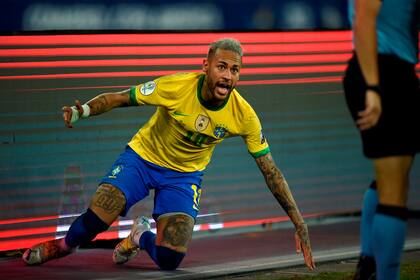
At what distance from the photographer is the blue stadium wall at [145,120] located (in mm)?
8312

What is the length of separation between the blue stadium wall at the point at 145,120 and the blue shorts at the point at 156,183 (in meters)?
1.13

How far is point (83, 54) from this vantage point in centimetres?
856

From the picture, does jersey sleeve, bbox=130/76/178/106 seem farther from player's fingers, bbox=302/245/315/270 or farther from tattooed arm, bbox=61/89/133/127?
player's fingers, bbox=302/245/315/270

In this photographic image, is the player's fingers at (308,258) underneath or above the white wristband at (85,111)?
underneath

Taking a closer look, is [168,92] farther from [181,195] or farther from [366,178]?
[366,178]

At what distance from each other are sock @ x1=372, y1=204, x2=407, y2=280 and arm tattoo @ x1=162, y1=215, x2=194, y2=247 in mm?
2365

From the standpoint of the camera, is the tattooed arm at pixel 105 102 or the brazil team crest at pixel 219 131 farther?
the brazil team crest at pixel 219 131

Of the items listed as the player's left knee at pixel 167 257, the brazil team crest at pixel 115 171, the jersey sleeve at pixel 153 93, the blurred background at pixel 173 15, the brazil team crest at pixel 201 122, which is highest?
the blurred background at pixel 173 15

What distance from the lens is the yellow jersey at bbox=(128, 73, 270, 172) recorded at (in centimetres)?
715

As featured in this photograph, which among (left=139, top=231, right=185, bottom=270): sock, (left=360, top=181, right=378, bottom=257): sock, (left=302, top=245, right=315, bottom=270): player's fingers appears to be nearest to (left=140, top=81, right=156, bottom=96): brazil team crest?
(left=139, top=231, right=185, bottom=270): sock

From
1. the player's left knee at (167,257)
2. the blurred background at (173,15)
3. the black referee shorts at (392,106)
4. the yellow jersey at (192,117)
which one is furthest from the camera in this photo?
the blurred background at (173,15)

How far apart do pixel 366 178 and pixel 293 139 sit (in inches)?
39.6

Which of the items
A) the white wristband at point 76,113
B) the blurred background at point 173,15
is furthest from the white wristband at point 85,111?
the blurred background at point 173,15

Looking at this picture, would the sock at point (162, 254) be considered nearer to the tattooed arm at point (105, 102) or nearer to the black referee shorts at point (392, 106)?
the tattooed arm at point (105, 102)
